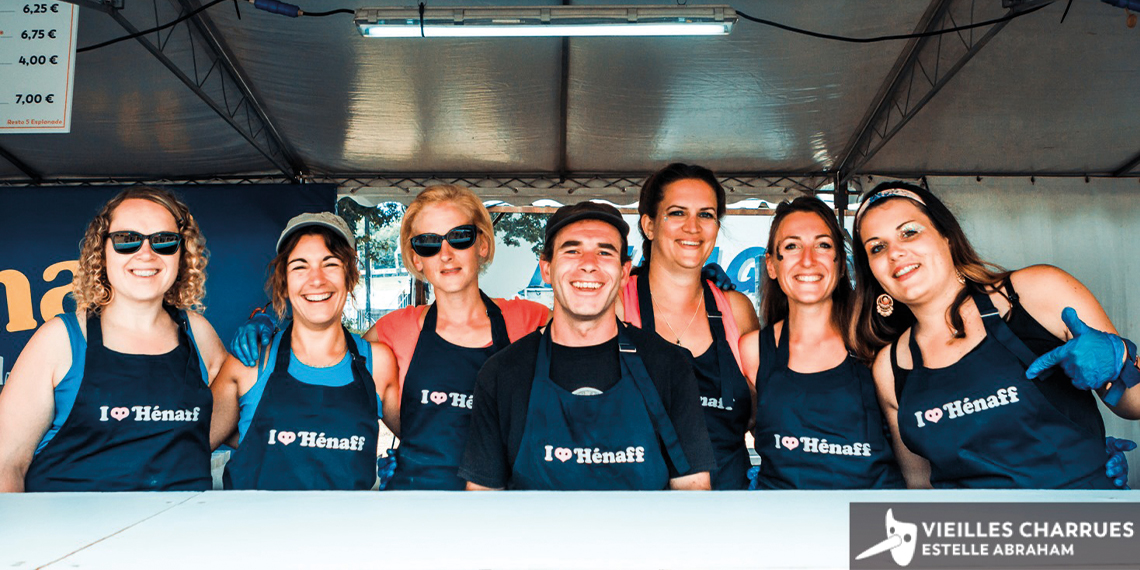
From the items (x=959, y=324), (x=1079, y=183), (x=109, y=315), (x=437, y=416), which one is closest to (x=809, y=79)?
(x=1079, y=183)

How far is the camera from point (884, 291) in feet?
7.42

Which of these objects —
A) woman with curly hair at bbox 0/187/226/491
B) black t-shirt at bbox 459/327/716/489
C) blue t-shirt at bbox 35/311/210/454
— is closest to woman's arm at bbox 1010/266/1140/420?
black t-shirt at bbox 459/327/716/489

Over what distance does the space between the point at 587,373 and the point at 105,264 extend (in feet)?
4.91

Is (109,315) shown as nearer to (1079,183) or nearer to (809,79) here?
(809,79)

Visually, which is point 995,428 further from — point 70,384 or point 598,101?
point 598,101

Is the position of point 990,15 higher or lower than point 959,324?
higher

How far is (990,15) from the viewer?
4.85 m

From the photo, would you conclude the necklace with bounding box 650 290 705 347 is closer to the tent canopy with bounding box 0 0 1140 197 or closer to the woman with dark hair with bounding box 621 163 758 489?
the woman with dark hair with bounding box 621 163 758 489

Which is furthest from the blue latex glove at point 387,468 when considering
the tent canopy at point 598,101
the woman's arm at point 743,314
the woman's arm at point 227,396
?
the tent canopy at point 598,101

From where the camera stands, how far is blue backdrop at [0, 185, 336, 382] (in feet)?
22.5

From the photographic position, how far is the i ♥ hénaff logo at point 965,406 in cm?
186

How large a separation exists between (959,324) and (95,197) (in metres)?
7.62

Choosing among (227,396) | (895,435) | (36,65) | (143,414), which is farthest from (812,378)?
(36,65)

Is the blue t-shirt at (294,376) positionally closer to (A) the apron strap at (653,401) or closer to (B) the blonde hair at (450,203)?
(B) the blonde hair at (450,203)
